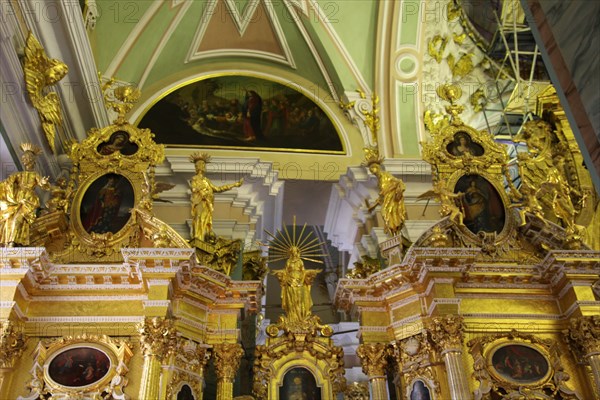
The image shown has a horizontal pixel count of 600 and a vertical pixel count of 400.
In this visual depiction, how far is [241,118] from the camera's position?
565 inches

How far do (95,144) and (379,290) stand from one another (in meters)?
4.69

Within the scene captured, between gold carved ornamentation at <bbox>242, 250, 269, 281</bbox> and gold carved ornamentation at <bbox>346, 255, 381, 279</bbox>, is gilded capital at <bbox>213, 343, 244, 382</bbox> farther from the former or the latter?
gold carved ornamentation at <bbox>346, 255, 381, 279</bbox>

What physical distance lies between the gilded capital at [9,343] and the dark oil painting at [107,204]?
1821 mm

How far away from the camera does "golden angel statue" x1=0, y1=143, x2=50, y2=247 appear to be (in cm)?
909

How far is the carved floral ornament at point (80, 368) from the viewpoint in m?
8.52

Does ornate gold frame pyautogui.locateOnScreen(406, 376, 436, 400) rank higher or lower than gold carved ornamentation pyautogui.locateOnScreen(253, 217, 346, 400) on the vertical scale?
lower

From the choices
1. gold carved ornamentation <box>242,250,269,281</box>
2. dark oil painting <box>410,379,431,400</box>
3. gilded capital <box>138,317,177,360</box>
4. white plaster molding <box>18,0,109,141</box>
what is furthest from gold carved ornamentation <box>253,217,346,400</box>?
white plaster molding <box>18,0,109,141</box>

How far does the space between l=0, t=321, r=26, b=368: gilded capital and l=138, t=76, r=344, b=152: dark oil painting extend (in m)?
5.76

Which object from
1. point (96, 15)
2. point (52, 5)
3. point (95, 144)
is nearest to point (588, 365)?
point (95, 144)

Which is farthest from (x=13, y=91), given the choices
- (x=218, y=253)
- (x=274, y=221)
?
(x=274, y=221)

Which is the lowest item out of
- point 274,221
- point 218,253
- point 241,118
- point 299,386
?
point 299,386

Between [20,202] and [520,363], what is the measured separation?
6746mm

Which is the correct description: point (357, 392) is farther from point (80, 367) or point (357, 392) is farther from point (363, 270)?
point (80, 367)

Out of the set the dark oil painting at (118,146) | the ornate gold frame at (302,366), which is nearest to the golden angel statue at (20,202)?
the dark oil painting at (118,146)
